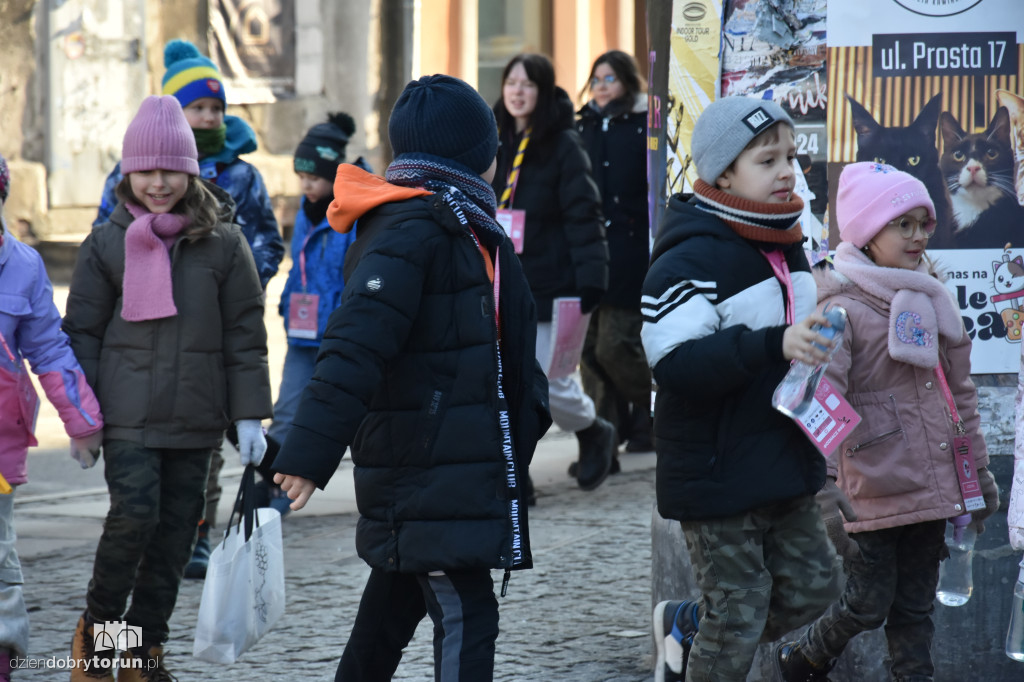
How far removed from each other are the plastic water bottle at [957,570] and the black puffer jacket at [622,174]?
12.8 feet

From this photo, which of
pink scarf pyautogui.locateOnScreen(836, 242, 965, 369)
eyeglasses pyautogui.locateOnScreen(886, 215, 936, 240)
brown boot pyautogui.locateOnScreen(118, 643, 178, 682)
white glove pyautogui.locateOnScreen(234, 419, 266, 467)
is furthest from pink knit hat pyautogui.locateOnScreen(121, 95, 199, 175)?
eyeglasses pyautogui.locateOnScreen(886, 215, 936, 240)

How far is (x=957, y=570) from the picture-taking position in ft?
14.8

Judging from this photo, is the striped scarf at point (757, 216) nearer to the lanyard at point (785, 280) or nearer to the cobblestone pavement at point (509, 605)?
the lanyard at point (785, 280)

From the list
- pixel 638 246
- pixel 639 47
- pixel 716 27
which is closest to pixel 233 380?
pixel 716 27

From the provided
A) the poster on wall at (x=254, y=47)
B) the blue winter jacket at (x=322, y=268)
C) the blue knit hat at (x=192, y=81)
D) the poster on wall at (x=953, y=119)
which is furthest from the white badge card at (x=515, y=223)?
the poster on wall at (x=254, y=47)

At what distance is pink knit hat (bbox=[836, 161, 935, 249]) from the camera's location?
420 centimetres

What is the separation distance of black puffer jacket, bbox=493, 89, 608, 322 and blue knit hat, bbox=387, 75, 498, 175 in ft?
11.6

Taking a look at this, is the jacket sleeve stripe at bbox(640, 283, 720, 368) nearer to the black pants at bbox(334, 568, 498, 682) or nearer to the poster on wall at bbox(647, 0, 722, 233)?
the black pants at bbox(334, 568, 498, 682)

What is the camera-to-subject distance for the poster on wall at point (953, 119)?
4.45 metres

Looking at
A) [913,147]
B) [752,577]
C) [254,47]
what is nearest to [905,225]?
[913,147]

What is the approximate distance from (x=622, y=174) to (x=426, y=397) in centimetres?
490

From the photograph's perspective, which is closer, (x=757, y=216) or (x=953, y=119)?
(x=757, y=216)

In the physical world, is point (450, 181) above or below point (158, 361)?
above

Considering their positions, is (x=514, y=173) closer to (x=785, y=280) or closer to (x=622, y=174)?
(x=622, y=174)
